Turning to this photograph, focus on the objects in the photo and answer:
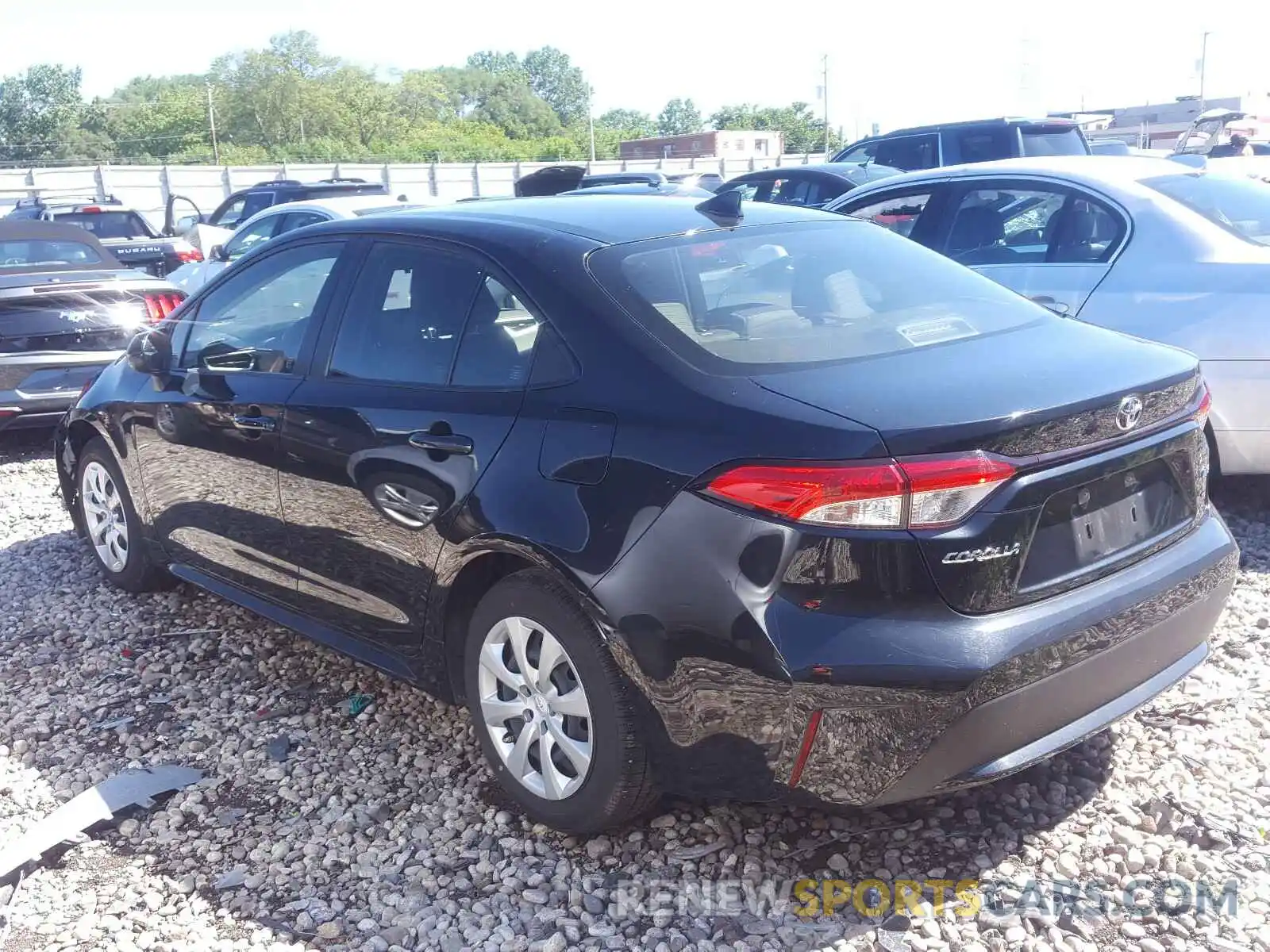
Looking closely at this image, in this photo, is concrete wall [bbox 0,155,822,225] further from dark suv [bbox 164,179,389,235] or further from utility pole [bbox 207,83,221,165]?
utility pole [bbox 207,83,221,165]

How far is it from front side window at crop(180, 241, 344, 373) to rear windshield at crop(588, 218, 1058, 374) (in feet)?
4.16

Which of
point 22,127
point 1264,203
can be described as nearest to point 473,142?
point 22,127

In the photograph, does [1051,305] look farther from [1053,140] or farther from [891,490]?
[1053,140]

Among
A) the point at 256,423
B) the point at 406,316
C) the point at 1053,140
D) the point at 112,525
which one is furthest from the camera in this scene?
the point at 1053,140

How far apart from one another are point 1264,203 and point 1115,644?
148 inches

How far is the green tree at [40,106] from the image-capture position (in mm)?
91875

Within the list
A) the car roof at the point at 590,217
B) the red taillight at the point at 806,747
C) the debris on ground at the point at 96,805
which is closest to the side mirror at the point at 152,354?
the car roof at the point at 590,217

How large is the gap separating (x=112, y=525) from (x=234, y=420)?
154 centimetres

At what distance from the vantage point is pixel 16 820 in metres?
3.49

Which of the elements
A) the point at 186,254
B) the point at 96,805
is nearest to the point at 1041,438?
the point at 96,805

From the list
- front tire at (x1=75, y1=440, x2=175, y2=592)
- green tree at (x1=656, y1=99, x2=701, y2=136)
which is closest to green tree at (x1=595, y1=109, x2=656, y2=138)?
green tree at (x1=656, y1=99, x2=701, y2=136)

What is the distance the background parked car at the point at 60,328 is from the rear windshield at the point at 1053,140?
976cm

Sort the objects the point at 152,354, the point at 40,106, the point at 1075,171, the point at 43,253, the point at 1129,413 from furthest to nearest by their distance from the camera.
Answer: the point at 40,106 < the point at 43,253 < the point at 1075,171 < the point at 152,354 < the point at 1129,413

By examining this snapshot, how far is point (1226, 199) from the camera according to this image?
555 cm
